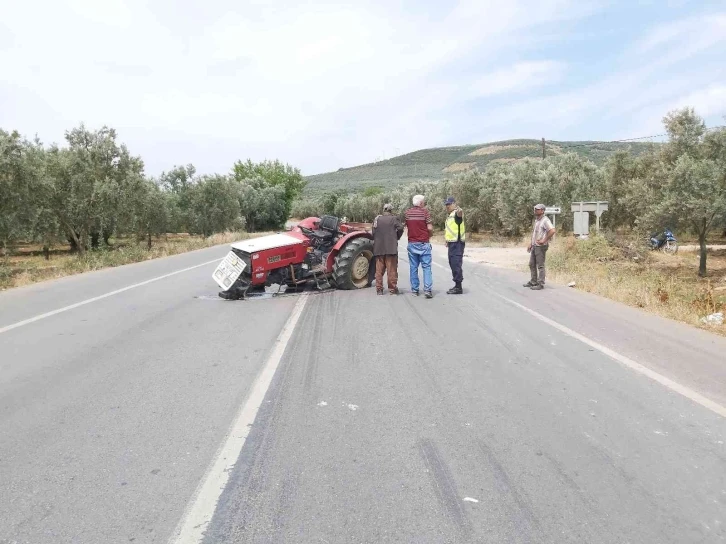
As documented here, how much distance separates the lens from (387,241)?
1106 centimetres

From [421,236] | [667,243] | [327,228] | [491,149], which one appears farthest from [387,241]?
[491,149]

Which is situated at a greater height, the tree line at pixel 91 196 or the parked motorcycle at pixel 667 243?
the tree line at pixel 91 196

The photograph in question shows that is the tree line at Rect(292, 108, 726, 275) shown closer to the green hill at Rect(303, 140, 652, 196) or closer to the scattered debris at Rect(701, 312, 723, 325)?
the scattered debris at Rect(701, 312, 723, 325)

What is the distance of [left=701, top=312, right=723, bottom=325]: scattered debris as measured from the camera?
8.85 m

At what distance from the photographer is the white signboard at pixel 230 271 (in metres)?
10.7

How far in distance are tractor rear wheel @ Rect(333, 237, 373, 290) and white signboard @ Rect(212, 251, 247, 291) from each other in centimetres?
197

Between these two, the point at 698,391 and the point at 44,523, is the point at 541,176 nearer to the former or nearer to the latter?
the point at 698,391

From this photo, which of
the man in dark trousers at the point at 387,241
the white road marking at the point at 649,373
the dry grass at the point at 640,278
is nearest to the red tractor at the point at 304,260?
the man in dark trousers at the point at 387,241

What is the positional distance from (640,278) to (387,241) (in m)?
7.68

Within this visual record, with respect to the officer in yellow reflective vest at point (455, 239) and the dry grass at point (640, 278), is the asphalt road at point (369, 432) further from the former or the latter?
the officer in yellow reflective vest at point (455, 239)

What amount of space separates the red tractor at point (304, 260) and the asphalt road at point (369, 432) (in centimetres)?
236

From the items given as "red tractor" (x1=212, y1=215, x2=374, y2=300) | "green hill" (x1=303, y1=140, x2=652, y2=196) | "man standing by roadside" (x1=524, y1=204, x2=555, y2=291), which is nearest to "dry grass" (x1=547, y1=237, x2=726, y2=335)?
"man standing by roadside" (x1=524, y1=204, x2=555, y2=291)

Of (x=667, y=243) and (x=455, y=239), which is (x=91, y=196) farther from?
(x=667, y=243)

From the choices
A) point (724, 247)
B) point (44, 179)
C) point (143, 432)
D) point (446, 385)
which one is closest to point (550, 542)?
point (446, 385)
